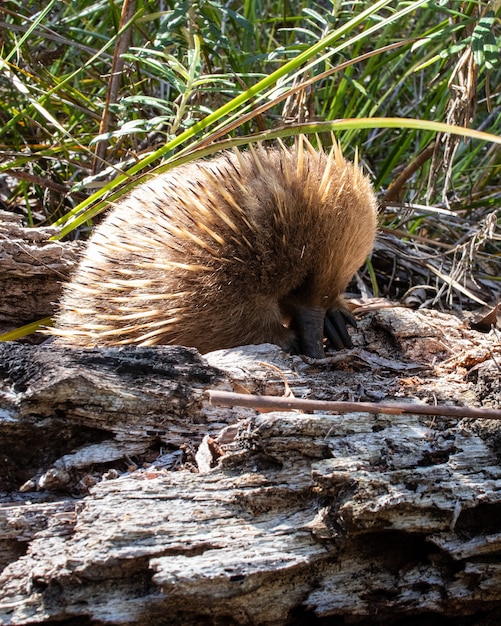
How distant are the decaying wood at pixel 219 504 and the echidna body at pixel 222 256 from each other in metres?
0.50

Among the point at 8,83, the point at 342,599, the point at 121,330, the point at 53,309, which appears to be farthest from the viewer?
the point at 8,83

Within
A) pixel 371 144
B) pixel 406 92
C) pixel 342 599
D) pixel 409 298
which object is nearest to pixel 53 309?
pixel 409 298

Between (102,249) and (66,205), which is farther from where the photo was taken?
(66,205)

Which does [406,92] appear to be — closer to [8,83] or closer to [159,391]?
[8,83]

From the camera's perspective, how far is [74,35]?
353 cm

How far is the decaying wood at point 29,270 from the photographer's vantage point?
2.52 meters

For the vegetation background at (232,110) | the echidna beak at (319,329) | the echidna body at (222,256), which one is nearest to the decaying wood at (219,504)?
the echidna body at (222,256)

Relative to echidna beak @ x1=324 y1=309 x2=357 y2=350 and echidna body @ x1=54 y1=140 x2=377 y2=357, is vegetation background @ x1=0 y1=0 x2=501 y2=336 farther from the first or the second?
echidna beak @ x1=324 y1=309 x2=357 y2=350

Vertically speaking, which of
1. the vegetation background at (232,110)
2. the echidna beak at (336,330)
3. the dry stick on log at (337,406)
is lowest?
the echidna beak at (336,330)

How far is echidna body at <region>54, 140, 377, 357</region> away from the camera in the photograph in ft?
7.09

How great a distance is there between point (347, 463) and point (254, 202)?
3.33 ft

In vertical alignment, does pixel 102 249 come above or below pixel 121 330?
above

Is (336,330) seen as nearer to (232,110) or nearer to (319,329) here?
(319,329)

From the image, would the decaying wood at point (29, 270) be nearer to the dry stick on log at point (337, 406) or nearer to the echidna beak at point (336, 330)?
the echidna beak at point (336, 330)
